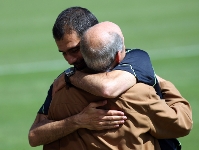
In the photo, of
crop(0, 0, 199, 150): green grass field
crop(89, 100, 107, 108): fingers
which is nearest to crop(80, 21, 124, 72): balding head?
crop(89, 100, 107, 108): fingers

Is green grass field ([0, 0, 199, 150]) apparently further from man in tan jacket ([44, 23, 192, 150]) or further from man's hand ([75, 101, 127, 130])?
A: man's hand ([75, 101, 127, 130])

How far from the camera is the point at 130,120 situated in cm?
391

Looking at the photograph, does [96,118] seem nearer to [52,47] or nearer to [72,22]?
[72,22]

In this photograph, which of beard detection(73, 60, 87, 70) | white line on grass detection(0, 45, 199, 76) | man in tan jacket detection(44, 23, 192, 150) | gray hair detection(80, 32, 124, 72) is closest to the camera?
gray hair detection(80, 32, 124, 72)

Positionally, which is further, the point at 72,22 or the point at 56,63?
the point at 56,63

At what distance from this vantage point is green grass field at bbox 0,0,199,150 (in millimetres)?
9133

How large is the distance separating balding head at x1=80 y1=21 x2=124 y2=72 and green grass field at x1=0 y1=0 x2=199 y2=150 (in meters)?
4.28

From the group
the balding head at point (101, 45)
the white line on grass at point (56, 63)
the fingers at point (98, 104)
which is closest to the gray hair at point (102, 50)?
the balding head at point (101, 45)

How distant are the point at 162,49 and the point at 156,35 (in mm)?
995

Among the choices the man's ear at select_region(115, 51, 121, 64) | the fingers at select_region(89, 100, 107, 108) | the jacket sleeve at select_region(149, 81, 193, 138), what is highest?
the man's ear at select_region(115, 51, 121, 64)

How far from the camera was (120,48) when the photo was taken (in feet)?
12.5

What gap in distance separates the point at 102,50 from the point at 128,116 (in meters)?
0.48

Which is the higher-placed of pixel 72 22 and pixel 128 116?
pixel 72 22

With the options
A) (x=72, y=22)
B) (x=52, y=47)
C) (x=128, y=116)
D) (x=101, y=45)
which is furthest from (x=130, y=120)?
(x=52, y=47)
